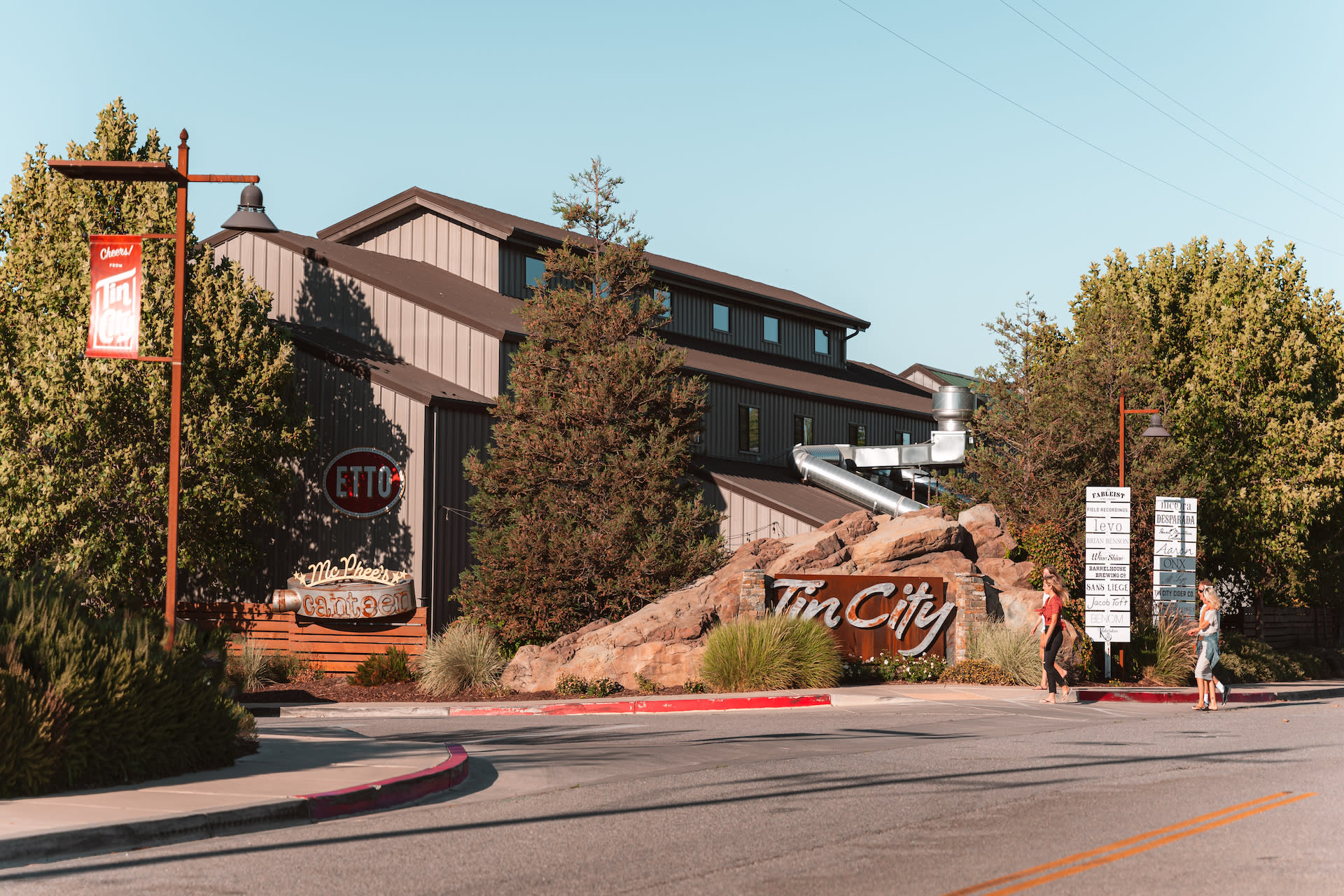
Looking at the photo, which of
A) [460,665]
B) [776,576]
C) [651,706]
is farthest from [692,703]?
[460,665]

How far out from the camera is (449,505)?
90.5 ft

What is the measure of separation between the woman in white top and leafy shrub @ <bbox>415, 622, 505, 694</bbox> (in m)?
12.0

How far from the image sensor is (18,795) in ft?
31.5

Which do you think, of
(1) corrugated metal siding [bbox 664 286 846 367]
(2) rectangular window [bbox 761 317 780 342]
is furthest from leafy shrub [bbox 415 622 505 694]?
(2) rectangular window [bbox 761 317 780 342]

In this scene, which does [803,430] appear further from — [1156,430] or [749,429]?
[1156,430]

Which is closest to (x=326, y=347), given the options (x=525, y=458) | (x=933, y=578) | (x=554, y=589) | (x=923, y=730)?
(x=525, y=458)

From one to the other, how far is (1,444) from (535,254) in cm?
1598

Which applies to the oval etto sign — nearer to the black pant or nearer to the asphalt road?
the asphalt road

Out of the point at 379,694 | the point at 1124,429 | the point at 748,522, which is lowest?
the point at 379,694

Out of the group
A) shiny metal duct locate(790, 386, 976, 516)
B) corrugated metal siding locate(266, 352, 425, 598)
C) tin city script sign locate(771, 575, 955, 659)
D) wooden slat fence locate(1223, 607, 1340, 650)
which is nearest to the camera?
tin city script sign locate(771, 575, 955, 659)

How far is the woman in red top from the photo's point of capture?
67.1 ft

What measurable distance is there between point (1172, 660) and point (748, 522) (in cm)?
1059

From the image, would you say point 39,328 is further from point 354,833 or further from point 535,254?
point 354,833

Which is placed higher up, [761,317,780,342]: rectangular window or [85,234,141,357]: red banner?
[761,317,780,342]: rectangular window
